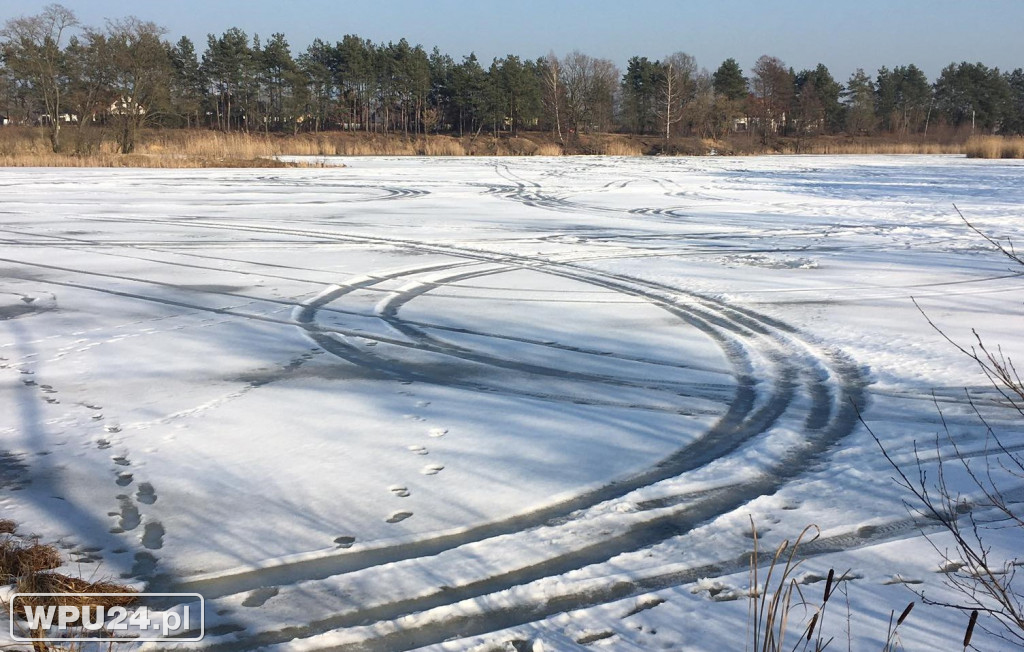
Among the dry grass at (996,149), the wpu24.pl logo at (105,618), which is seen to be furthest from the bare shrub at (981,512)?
the dry grass at (996,149)

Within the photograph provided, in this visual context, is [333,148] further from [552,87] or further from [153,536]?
[153,536]

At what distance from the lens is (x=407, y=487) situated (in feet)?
13.5

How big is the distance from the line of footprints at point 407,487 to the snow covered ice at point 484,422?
0.05ft

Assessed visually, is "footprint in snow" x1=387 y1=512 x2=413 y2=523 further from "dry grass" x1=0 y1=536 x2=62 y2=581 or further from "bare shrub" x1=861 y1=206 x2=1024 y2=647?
"bare shrub" x1=861 y1=206 x2=1024 y2=647

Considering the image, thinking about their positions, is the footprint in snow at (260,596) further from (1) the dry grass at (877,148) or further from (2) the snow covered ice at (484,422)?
(1) the dry grass at (877,148)

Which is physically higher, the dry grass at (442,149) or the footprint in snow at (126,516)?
the dry grass at (442,149)

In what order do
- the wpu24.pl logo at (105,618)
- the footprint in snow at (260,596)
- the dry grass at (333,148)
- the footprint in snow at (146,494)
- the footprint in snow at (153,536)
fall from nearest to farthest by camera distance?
the wpu24.pl logo at (105,618) → the footprint in snow at (260,596) → the footprint in snow at (153,536) → the footprint in snow at (146,494) → the dry grass at (333,148)

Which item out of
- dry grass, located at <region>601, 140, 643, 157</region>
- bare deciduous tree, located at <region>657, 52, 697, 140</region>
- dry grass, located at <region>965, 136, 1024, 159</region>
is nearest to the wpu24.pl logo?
dry grass, located at <region>965, 136, 1024, 159</region>

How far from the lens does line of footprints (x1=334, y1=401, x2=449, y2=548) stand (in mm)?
3580

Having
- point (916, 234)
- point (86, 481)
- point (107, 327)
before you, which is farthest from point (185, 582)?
point (916, 234)

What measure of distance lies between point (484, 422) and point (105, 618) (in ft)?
7.95

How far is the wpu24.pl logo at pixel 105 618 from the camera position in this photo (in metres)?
2.87

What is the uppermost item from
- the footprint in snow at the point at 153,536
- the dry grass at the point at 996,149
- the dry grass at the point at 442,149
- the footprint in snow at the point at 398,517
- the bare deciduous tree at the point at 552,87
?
the bare deciduous tree at the point at 552,87

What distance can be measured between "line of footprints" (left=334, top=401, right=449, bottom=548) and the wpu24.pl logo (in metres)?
0.64
